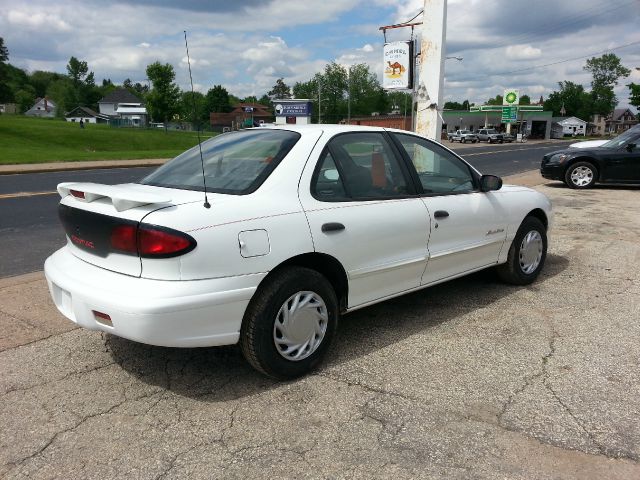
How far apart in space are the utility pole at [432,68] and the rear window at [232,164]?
220 inches

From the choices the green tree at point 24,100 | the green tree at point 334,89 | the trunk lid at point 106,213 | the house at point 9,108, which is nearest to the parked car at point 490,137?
A: the green tree at point 334,89

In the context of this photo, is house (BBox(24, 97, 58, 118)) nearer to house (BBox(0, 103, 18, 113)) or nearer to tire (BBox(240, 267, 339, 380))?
house (BBox(0, 103, 18, 113))

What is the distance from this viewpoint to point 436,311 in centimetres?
471

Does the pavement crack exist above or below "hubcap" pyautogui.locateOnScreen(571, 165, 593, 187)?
above

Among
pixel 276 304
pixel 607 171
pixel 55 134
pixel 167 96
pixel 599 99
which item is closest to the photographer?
pixel 276 304

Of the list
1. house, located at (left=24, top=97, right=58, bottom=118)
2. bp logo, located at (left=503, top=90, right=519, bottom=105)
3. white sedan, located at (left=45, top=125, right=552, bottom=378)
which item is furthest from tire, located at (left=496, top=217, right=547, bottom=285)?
house, located at (left=24, top=97, right=58, bottom=118)

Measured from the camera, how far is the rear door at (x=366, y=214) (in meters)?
3.50

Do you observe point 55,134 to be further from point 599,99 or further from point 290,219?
point 599,99

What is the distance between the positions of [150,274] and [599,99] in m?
141

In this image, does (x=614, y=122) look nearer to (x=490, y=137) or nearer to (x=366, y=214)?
(x=490, y=137)

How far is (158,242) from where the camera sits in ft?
9.47

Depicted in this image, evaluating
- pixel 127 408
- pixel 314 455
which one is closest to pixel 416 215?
pixel 314 455

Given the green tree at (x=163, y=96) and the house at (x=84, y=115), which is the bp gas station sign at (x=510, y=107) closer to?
the green tree at (x=163, y=96)

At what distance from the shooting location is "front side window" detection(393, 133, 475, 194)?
434 cm
